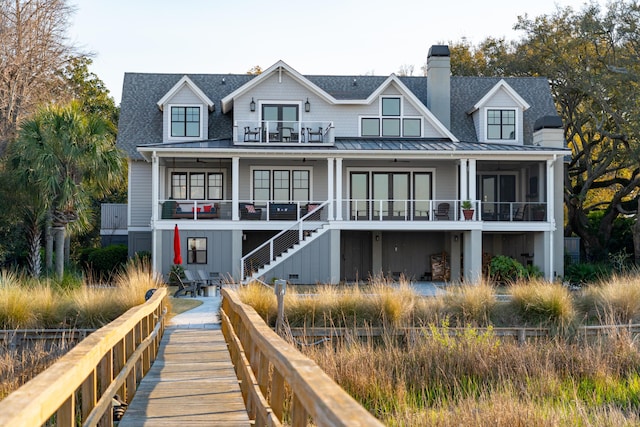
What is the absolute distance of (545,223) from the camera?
28766mm

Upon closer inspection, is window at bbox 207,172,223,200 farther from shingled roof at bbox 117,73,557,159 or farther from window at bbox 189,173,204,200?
shingled roof at bbox 117,73,557,159

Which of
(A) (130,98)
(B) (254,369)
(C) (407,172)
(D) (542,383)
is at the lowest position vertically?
(D) (542,383)

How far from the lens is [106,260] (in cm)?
3017

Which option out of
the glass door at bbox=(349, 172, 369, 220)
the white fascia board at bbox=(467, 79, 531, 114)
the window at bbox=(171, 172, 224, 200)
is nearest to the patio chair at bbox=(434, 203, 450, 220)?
the glass door at bbox=(349, 172, 369, 220)

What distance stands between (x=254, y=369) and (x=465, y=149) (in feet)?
71.3

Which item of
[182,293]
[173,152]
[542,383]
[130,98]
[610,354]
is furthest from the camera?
[130,98]

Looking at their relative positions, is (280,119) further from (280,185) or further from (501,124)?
(501,124)

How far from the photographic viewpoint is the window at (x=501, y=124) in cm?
3134

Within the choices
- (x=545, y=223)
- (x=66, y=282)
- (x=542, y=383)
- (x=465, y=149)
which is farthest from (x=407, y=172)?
(x=542, y=383)

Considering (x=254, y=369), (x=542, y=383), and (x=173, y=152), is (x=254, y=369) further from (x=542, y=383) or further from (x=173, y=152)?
Answer: (x=173, y=152)

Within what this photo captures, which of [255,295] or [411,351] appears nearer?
[411,351]

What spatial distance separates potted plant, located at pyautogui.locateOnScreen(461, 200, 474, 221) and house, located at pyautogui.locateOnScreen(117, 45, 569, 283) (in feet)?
0.68

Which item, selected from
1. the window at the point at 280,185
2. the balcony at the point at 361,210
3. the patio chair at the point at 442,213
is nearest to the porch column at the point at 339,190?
the balcony at the point at 361,210

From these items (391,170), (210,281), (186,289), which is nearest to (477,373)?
(186,289)
